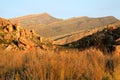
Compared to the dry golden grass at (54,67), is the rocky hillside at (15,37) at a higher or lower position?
lower

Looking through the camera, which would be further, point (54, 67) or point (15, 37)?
point (15, 37)

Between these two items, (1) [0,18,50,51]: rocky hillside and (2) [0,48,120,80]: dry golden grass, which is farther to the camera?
(1) [0,18,50,51]: rocky hillside

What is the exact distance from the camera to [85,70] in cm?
1033

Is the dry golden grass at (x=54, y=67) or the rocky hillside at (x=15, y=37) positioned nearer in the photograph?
the dry golden grass at (x=54, y=67)

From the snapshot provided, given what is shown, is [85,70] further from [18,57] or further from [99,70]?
[18,57]

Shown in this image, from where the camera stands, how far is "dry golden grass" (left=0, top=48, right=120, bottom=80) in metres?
9.75

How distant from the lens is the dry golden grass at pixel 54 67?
384 inches

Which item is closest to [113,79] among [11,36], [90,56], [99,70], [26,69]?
[99,70]

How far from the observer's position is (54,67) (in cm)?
989

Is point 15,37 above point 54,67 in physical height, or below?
below

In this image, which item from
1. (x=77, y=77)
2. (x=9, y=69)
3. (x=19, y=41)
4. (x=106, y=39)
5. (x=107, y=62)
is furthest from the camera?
(x=106, y=39)

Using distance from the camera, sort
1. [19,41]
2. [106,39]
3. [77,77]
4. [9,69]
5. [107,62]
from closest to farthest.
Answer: [77,77]
[9,69]
[107,62]
[19,41]
[106,39]

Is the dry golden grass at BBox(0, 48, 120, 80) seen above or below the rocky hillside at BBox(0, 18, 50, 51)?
above

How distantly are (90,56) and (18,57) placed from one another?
8.88ft
